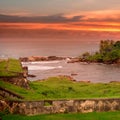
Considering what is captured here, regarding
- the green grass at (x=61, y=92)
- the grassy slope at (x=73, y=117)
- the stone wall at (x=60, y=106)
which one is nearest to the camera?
the grassy slope at (x=73, y=117)

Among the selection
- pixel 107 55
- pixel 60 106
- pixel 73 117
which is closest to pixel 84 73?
pixel 107 55

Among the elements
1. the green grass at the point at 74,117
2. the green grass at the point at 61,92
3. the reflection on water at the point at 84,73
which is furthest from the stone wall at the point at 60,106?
the reflection on water at the point at 84,73

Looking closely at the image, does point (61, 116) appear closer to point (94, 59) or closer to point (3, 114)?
point (3, 114)

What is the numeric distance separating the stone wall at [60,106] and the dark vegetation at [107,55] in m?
83.9

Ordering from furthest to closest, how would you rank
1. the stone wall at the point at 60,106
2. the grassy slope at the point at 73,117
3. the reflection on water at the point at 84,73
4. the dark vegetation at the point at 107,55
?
1. the dark vegetation at the point at 107,55
2. the reflection on water at the point at 84,73
3. the stone wall at the point at 60,106
4. the grassy slope at the point at 73,117

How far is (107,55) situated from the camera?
106438mm

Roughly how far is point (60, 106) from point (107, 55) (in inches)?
3536

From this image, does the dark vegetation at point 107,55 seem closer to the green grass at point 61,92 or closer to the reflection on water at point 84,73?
the reflection on water at point 84,73

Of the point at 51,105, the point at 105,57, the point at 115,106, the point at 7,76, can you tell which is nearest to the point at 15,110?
the point at 51,105

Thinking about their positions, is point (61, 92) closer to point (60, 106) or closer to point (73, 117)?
point (60, 106)

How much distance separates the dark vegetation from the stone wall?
8388 centimetres

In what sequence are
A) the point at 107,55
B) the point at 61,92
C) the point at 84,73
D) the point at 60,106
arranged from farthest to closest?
the point at 107,55
the point at 84,73
the point at 61,92
the point at 60,106

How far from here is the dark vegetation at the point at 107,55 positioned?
102938 millimetres

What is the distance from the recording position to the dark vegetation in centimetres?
10294
